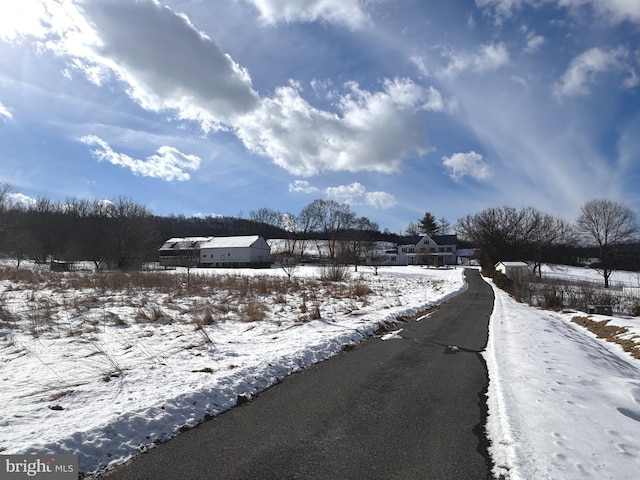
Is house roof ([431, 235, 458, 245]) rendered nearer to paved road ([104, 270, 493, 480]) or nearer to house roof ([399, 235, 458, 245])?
house roof ([399, 235, 458, 245])

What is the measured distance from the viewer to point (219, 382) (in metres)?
5.55

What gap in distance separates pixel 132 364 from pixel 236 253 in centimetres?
6933

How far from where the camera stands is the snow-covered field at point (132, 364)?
3906 mm

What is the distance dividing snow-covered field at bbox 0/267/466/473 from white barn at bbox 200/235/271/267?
192 ft

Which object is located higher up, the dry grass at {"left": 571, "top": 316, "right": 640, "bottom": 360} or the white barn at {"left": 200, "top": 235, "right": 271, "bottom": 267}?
the white barn at {"left": 200, "top": 235, "right": 271, "bottom": 267}

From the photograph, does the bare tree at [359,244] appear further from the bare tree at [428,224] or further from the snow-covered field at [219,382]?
the snow-covered field at [219,382]

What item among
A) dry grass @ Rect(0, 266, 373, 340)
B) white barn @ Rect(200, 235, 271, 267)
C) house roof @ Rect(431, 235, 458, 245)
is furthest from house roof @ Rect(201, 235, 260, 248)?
dry grass @ Rect(0, 266, 373, 340)

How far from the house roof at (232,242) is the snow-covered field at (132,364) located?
Result: 60.5 metres

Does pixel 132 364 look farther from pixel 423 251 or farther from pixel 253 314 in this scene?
pixel 423 251

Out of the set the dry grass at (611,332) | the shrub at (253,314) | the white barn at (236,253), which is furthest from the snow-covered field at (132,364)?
the white barn at (236,253)

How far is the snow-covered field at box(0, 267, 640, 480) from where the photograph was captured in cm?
371

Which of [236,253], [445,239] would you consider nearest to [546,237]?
[445,239]

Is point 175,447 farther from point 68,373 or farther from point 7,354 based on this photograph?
point 7,354

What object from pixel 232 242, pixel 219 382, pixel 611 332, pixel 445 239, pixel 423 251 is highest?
pixel 445 239
